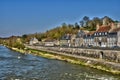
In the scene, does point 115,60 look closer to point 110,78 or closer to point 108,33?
point 110,78

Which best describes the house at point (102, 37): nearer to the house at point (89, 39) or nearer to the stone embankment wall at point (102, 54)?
the house at point (89, 39)

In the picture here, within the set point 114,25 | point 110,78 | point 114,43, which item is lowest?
point 110,78

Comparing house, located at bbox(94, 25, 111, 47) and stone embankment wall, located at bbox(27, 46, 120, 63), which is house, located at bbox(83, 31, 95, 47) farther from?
stone embankment wall, located at bbox(27, 46, 120, 63)

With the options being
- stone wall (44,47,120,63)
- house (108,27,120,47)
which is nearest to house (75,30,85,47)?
stone wall (44,47,120,63)

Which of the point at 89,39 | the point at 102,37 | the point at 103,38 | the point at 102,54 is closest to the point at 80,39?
the point at 89,39

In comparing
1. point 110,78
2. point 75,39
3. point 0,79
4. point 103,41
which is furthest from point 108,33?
point 0,79

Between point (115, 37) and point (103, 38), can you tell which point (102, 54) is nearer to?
point (115, 37)

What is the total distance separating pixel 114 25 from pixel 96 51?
19059mm

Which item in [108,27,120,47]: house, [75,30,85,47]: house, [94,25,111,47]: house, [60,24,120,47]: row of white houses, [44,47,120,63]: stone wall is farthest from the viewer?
[75,30,85,47]: house

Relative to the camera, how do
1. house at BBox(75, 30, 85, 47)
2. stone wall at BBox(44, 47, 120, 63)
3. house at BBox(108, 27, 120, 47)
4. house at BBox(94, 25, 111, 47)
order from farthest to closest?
house at BBox(75, 30, 85, 47) → house at BBox(94, 25, 111, 47) → house at BBox(108, 27, 120, 47) → stone wall at BBox(44, 47, 120, 63)

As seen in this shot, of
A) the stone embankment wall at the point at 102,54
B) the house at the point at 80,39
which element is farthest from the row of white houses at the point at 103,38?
the stone embankment wall at the point at 102,54

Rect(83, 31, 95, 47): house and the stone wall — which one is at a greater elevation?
Rect(83, 31, 95, 47): house

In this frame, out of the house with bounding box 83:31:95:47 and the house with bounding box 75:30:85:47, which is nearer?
the house with bounding box 83:31:95:47

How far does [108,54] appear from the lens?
55.5 m
